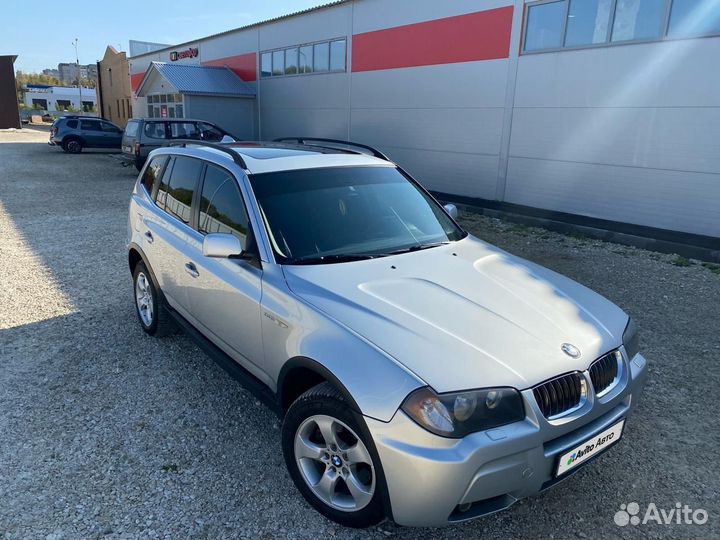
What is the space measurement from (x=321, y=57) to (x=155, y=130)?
6.16m

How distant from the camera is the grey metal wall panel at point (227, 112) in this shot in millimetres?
21500

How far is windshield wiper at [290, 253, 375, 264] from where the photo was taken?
2966 millimetres

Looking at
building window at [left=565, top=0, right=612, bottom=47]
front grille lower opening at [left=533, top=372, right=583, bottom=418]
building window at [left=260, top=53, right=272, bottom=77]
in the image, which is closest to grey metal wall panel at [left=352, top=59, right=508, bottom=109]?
building window at [left=565, top=0, right=612, bottom=47]

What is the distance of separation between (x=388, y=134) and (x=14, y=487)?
541 inches

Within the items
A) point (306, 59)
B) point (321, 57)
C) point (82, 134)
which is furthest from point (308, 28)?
point (82, 134)

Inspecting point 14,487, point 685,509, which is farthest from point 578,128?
point 14,487

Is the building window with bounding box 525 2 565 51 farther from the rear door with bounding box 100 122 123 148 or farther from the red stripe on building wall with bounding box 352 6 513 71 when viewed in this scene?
the rear door with bounding box 100 122 123 148

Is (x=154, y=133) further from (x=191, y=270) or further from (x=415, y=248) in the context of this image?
(x=415, y=248)

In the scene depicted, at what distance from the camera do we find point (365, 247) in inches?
127

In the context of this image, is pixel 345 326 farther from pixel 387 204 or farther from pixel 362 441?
pixel 387 204

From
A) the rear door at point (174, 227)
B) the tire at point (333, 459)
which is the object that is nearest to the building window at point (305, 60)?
the rear door at point (174, 227)

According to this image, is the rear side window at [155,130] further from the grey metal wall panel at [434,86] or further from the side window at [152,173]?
the side window at [152,173]

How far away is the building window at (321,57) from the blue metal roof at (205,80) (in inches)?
185

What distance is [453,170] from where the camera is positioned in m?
13.4
